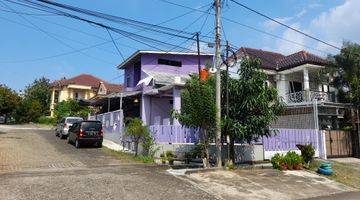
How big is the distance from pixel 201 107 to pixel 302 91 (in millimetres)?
13795

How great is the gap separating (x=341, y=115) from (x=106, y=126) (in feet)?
56.7

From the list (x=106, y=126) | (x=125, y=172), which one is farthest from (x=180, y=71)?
(x=125, y=172)

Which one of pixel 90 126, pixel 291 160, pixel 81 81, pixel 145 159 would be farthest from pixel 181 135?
pixel 81 81

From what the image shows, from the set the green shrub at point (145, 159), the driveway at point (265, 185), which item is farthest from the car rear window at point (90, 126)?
the driveway at point (265, 185)

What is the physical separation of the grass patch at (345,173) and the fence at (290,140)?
187 cm

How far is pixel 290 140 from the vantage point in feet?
73.5

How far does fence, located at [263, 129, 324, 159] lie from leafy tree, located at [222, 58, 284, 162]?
9.92ft

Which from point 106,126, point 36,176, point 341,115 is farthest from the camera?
point 106,126

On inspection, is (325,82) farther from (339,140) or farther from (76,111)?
(76,111)

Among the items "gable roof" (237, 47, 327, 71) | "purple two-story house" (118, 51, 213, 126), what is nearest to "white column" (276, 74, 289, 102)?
"gable roof" (237, 47, 327, 71)

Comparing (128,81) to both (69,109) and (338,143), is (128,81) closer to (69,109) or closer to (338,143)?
(69,109)

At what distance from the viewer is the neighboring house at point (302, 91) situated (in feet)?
84.7

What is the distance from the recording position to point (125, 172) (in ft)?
50.4

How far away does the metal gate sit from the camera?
23391mm
